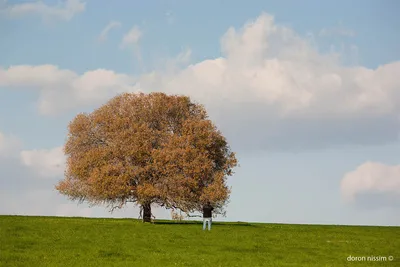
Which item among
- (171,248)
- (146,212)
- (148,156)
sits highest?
(148,156)

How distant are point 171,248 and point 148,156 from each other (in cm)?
2981

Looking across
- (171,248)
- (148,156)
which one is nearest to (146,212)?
(148,156)

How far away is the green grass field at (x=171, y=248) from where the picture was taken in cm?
3656

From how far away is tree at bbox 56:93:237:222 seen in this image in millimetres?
70125

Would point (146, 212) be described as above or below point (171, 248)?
above

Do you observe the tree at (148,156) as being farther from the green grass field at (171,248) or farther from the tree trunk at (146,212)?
the green grass field at (171,248)

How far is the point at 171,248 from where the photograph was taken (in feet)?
141

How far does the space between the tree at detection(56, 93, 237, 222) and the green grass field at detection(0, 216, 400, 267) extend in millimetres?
12515

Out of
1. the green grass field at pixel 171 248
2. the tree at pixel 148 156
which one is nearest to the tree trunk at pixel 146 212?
the tree at pixel 148 156

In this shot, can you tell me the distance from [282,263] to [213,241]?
11.6m

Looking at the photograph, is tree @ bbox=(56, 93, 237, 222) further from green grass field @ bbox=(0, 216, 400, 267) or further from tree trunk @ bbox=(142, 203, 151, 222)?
green grass field @ bbox=(0, 216, 400, 267)

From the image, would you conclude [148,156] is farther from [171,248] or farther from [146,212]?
[171,248]

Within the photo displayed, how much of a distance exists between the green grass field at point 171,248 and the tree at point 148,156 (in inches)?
493

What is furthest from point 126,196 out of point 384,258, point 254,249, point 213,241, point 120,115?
point 384,258
